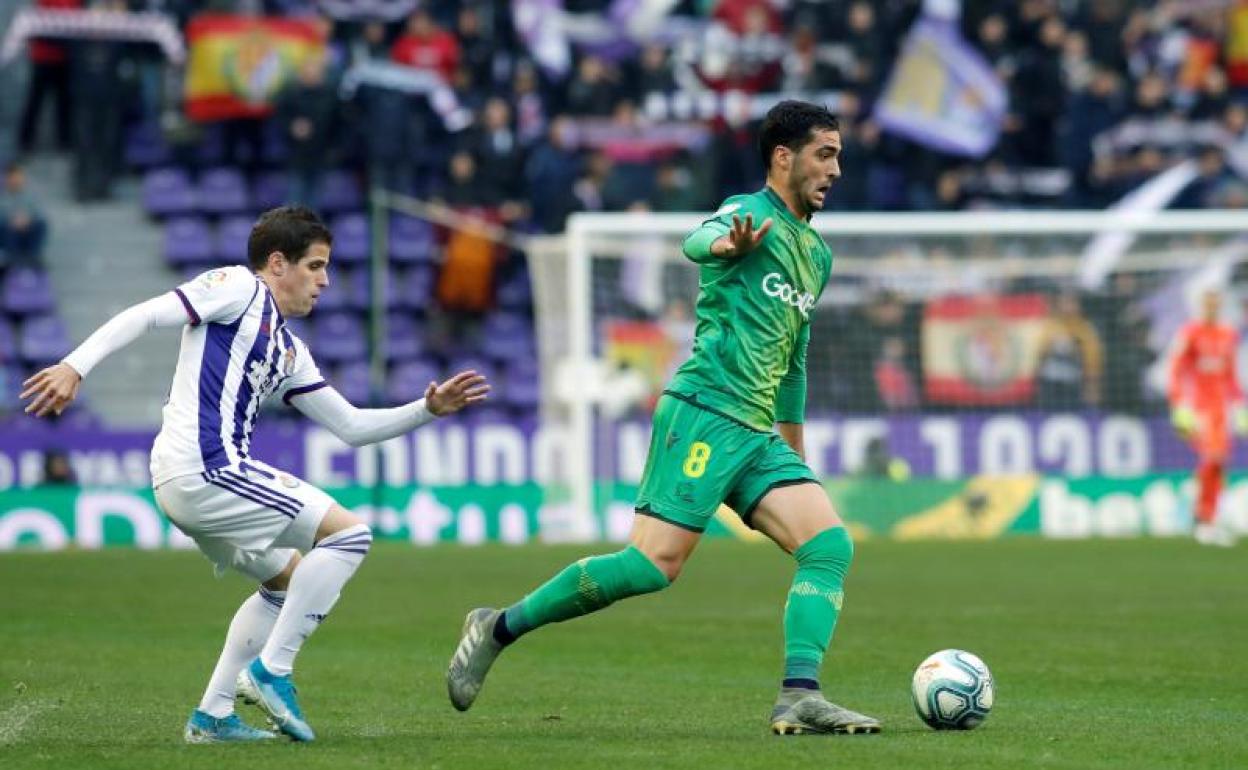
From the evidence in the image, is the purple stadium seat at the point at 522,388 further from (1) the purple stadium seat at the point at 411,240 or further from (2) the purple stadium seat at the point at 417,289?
(1) the purple stadium seat at the point at 411,240

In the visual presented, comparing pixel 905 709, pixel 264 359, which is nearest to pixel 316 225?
pixel 264 359

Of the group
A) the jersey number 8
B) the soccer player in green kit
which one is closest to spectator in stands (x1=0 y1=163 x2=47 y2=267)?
the soccer player in green kit

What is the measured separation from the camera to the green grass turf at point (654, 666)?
7465mm

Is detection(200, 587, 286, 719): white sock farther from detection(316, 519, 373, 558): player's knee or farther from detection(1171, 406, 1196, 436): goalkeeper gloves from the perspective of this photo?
detection(1171, 406, 1196, 436): goalkeeper gloves

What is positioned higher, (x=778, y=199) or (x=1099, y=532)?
(x=778, y=199)

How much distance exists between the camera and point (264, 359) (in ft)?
25.9

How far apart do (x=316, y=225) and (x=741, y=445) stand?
175cm

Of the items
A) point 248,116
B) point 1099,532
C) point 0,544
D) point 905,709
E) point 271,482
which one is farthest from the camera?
point 248,116

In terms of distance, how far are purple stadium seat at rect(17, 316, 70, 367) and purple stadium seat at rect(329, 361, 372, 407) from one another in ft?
9.77

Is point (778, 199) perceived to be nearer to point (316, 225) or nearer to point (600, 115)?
point (316, 225)

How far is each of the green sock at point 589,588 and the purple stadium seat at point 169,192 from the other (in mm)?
18679

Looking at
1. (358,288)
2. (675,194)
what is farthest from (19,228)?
(675,194)

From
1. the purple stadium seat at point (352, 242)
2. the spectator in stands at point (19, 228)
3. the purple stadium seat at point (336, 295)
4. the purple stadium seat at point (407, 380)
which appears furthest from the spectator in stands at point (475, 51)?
the spectator in stands at point (19, 228)

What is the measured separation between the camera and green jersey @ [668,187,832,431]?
812 centimetres
